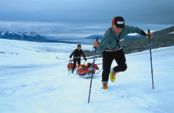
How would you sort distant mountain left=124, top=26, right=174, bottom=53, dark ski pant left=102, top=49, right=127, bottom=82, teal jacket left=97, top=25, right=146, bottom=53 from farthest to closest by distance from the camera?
distant mountain left=124, top=26, right=174, bottom=53, dark ski pant left=102, top=49, right=127, bottom=82, teal jacket left=97, top=25, right=146, bottom=53

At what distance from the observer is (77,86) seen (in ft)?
43.4

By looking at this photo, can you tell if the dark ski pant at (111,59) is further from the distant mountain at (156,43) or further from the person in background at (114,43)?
the distant mountain at (156,43)

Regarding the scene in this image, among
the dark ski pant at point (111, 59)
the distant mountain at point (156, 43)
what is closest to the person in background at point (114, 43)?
the dark ski pant at point (111, 59)

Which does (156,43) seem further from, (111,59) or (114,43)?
(114,43)

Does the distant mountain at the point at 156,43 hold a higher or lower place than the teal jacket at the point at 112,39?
lower

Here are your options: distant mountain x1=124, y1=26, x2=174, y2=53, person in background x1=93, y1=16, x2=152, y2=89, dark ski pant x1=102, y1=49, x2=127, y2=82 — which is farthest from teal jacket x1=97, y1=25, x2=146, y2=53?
distant mountain x1=124, y1=26, x2=174, y2=53

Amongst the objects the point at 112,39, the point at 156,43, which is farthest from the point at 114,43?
the point at 156,43

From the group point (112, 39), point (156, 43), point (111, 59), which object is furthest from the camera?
point (156, 43)

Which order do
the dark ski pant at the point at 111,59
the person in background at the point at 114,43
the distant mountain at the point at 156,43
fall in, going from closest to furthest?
1. the person in background at the point at 114,43
2. the dark ski pant at the point at 111,59
3. the distant mountain at the point at 156,43

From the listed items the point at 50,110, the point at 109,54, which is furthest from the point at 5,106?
the point at 109,54

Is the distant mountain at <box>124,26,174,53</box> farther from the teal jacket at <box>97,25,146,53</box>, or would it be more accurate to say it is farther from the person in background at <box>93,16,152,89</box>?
the teal jacket at <box>97,25,146,53</box>

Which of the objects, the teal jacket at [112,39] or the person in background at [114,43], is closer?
the person in background at [114,43]

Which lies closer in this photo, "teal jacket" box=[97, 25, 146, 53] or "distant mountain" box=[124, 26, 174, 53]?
"teal jacket" box=[97, 25, 146, 53]

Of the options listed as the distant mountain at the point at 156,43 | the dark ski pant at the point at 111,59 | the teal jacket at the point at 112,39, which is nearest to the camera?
the teal jacket at the point at 112,39
